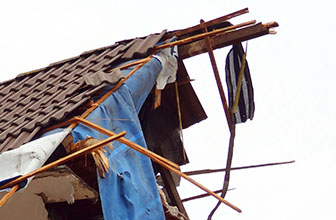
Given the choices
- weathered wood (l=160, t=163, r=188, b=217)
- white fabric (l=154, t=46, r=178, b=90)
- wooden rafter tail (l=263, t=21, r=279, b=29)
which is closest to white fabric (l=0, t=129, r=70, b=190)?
white fabric (l=154, t=46, r=178, b=90)

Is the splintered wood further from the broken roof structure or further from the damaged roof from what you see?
the damaged roof

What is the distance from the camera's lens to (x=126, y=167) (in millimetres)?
5770

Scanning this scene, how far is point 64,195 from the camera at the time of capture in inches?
225

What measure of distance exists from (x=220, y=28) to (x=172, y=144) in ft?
6.27

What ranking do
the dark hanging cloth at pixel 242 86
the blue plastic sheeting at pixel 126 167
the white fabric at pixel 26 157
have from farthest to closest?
the dark hanging cloth at pixel 242 86
the blue plastic sheeting at pixel 126 167
the white fabric at pixel 26 157

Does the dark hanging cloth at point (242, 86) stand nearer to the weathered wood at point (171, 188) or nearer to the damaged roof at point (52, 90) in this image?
the damaged roof at point (52, 90)

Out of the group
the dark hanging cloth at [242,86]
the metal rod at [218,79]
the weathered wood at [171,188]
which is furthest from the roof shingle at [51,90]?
the weathered wood at [171,188]

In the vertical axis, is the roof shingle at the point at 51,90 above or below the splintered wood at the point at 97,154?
above

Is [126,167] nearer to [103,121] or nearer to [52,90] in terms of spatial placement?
[103,121]

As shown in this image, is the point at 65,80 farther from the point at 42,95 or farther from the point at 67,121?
the point at 67,121

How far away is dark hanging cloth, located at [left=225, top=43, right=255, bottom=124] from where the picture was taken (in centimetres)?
781

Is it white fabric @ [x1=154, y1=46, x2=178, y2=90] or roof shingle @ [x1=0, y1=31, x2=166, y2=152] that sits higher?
roof shingle @ [x1=0, y1=31, x2=166, y2=152]

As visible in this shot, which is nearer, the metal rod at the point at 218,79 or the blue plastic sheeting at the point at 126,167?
the blue plastic sheeting at the point at 126,167

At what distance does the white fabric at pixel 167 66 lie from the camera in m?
7.19
